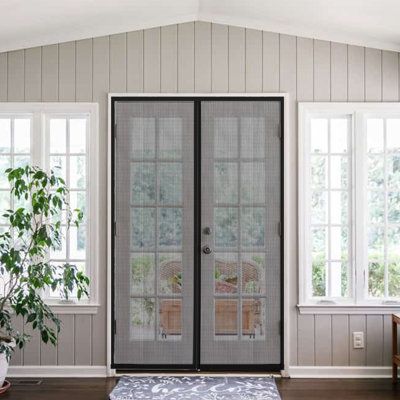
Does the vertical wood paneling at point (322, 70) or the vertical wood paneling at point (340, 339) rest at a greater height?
the vertical wood paneling at point (322, 70)

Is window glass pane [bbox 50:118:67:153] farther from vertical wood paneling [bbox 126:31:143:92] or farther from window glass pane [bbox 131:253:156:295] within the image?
window glass pane [bbox 131:253:156:295]

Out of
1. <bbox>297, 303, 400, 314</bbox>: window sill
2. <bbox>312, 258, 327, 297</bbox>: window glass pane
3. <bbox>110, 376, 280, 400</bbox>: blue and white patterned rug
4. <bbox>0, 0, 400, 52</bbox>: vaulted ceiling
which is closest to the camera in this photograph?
<bbox>0, 0, 400, 52</bbox>: vaulted ceiling

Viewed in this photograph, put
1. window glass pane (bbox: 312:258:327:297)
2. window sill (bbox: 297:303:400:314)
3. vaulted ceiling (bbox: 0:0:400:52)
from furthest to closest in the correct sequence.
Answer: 1. window glass pane (bbox: 312:258:327:297)
2. window sill (bbox: 297:303:400:314)
3. vaulted ceiling (bbox: 0:0:400:52)

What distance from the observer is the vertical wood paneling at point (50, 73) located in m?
4.69

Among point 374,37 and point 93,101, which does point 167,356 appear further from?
point 374,37

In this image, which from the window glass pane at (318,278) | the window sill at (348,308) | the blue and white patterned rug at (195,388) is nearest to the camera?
the blue and white patterned rug at (195,388)

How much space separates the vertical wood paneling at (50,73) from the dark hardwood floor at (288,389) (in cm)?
219

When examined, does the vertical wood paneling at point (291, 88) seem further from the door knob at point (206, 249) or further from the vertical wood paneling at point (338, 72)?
the door knob at point (206, 249)

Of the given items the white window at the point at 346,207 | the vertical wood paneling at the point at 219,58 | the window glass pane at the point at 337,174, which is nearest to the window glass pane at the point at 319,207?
the white window at the point at 346,207

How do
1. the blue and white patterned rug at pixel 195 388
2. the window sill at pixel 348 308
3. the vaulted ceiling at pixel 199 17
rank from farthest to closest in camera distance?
the window sill at pixel 348 308 → the blue and white patterned rug at pixel 195 388 → the vaulted ceiling at pixel 199 17

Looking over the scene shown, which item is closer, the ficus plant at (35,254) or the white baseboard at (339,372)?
the ficus plant at (35,254)

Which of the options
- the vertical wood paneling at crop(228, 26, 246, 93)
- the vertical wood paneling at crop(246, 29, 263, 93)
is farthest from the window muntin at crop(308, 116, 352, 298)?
the vertical wood paneling at crop(228, 26, 246, 93)

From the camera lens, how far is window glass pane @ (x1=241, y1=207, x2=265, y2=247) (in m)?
4.67

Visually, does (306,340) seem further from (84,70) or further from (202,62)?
(84,70)
